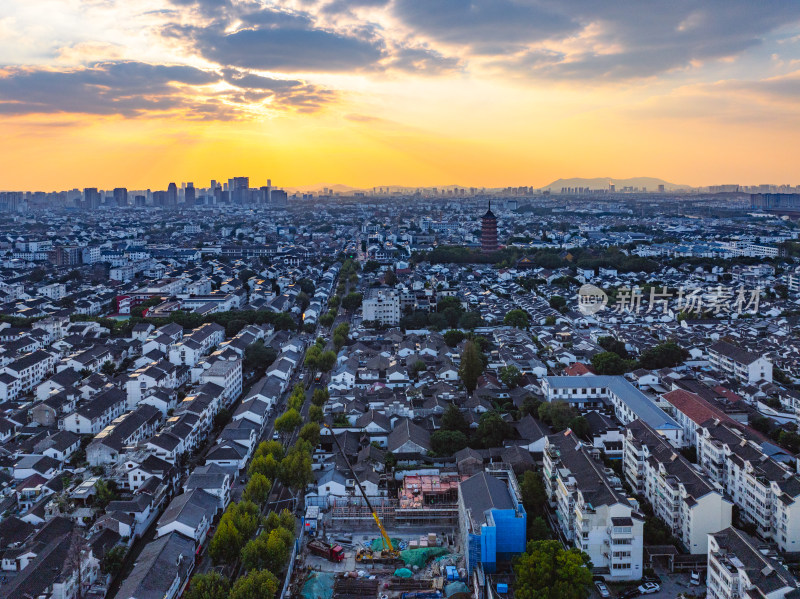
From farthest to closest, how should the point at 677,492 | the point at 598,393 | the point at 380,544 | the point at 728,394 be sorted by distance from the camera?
Answer: the point at 598,393
the point at 728,394
the point at 380,544
the point at 677,492

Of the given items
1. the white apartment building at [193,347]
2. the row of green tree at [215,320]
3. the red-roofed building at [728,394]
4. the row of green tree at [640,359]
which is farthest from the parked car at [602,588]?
the row of green tree at [215,320]

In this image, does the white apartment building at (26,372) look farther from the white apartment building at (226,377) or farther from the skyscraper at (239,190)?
the skyscraper at (239,190)

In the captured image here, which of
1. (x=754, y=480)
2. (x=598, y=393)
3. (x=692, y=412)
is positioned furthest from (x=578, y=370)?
(x=754, y=480)

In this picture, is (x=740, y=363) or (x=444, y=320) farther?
(x=444, y=320)

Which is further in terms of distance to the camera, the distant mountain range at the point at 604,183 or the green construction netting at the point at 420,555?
the distant mountain range at the point at 604,183

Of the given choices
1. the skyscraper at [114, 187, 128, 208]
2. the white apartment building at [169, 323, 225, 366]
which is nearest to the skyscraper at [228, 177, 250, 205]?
the skyscraper at [114, 187, 128, 208]

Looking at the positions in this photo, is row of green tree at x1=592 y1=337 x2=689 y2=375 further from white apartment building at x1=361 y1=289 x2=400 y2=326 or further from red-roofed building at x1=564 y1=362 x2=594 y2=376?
white apartment building at x1=361 y1=289 x2=400 y2=326

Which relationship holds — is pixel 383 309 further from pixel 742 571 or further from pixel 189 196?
pixel 189 196
